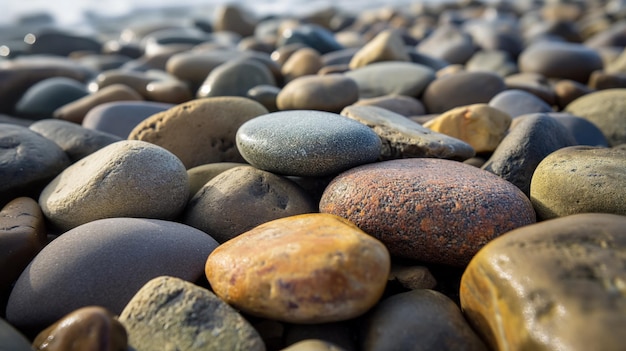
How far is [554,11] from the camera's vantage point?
447 inches

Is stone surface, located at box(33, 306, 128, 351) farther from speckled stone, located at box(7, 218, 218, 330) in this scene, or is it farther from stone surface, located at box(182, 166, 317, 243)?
stone surface, located at box(182, 166, 317, 243)

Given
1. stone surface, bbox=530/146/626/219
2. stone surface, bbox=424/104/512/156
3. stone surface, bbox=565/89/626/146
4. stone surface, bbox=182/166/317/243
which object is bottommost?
stone surface, bbox=565/89/626/146

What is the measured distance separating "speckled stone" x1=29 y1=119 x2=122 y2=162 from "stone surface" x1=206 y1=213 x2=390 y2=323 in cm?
161

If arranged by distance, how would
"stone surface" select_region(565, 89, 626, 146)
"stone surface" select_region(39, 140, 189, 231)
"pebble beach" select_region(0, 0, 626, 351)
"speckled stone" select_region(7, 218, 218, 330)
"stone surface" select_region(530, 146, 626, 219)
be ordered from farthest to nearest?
"stone surface" select_region(565, 89, 626, 146) → "stone surface" select_region(39, 140, 189, 231) → "stone surface" select_region(530, 146, 626, 219) → "speckled stone" select_region(7, 218, 218, 330) → "pebble beach" select_region(0, 0, 626, 351)

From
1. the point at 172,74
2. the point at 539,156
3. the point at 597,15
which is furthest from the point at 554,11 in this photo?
the point at 539,156

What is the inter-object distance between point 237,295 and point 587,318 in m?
1.00

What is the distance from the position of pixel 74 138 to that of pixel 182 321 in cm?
183

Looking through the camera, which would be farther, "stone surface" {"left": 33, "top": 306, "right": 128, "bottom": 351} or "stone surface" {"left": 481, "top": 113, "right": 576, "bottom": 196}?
"stone surface" {"left": 481, "top": 113, "right": 576, "bottom": 196}

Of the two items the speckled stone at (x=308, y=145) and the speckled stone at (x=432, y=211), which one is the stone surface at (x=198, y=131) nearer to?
the speckled stone at (x=308, y=145)

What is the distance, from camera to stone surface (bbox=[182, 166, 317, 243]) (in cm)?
229

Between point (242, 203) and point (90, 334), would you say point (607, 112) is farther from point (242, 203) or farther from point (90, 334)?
point (90, 334)

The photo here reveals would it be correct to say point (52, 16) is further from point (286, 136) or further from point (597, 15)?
point (286, 136)

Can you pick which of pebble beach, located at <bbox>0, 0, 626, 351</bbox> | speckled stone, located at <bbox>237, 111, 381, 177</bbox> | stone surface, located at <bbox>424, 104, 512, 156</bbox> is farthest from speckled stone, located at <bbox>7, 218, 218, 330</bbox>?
stone surface, located at <bbox>424, 104, 512, 156</bbox>

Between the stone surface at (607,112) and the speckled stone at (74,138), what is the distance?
311 centimetres
